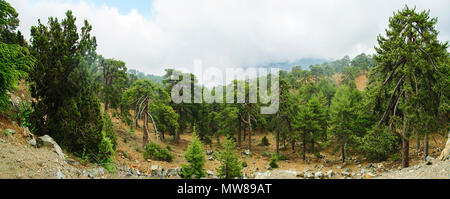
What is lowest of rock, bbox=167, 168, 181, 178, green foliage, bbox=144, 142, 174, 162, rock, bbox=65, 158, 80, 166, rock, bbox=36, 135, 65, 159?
rock, bbox=167, 168, 181, 178

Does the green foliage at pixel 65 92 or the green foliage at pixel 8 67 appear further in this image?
the green foliage at pixel 65 92

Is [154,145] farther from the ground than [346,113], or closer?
closer

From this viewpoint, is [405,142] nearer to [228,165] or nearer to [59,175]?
[228,165]

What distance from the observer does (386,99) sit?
1366cm

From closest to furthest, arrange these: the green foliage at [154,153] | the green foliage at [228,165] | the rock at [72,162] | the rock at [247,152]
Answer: the rock at [72,162] → the green foliage at [228,165] → the green foliage at [154,153] → the rock at [247,152]

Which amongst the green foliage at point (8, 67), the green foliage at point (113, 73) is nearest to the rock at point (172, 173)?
the green foliage at point (8, 67)

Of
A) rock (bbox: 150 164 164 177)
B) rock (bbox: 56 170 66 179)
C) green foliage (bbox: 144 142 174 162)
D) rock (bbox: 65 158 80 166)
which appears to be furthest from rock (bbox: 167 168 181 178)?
rock (bbox: 56 170 66 179)

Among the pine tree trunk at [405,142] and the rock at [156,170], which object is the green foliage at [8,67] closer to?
the rock at [156,170]

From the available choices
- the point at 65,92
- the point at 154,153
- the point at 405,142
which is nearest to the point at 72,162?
the point at 65,92

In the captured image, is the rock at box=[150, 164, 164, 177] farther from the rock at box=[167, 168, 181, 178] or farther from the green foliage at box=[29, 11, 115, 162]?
the green foliage at box=[29, 11, 115, 162]
